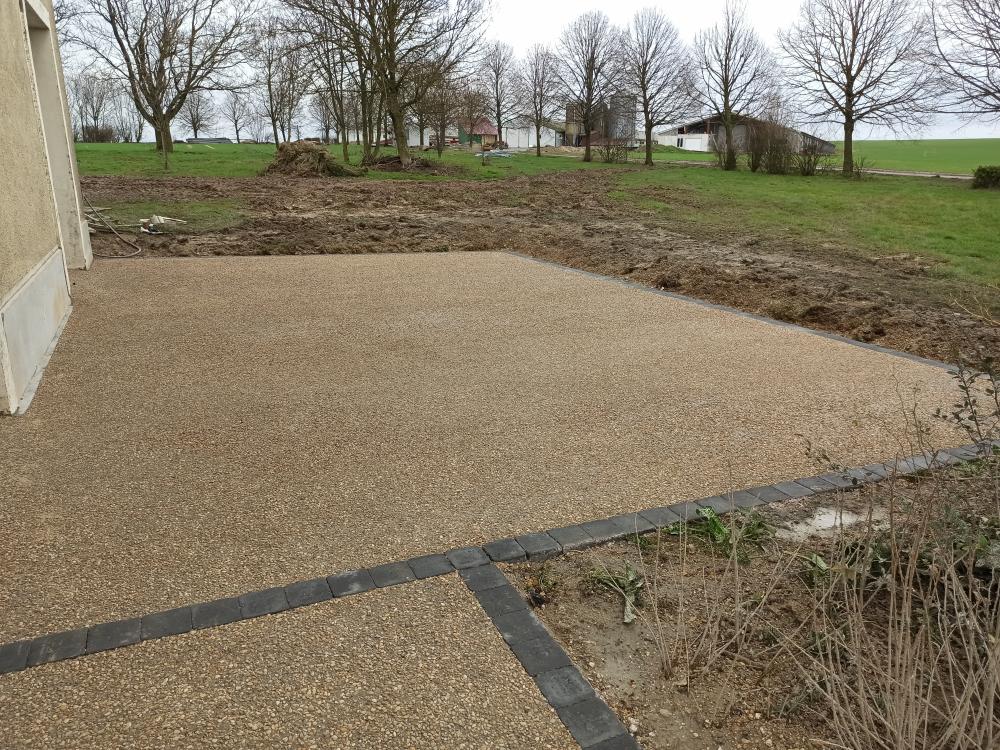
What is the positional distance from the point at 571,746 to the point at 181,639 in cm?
139

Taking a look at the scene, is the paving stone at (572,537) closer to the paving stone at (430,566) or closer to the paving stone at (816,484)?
the paving stone at (430,566)

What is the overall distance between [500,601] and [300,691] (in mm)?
804

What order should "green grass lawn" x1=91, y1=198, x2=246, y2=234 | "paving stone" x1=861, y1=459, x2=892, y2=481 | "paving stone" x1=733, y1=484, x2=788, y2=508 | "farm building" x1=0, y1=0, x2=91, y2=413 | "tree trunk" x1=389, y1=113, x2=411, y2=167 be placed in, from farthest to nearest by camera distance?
"tree trunk" x1=389, y1=113, x2=411, y2=167 < "green grass lawn" x1=91, y1=198, x2=246, y2=234 < "farm building" x1=0, y1=0, x2=91, y2=413 < "paving stone" x1=861, y1=459, x2=892, y2=481 < "paving stone" x1=733, y1=484, x2=788, y2=508

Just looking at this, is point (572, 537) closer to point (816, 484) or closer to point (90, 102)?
point (816, 484)

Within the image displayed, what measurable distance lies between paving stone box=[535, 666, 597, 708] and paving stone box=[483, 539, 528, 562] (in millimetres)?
697

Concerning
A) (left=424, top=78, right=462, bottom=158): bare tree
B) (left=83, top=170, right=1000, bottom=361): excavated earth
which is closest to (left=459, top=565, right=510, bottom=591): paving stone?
(left=83, top=170, right=1000, bottom=361): excavated earth

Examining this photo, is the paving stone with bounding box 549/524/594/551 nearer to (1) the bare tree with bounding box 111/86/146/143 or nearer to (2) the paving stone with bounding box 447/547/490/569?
(2) the paving stone with bounding box 447/547/490/569

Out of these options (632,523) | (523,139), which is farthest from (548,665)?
(523,139)

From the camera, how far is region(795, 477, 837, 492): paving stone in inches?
149

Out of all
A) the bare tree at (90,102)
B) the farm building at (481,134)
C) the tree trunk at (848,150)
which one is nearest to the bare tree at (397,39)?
the tree trunk at (848,150)

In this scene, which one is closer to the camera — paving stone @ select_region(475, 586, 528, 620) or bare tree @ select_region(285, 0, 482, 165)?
paving stone @ select_region(475, 586, 528, 620)

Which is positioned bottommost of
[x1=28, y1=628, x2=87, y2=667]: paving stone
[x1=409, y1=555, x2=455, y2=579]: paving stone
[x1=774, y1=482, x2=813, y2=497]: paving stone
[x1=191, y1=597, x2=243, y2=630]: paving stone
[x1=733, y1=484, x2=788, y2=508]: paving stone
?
[x1=774, y1=482, x2=813, y2=497]: paving stone

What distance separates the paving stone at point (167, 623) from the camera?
2549mm

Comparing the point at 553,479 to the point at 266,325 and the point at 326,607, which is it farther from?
the point at 266,325
